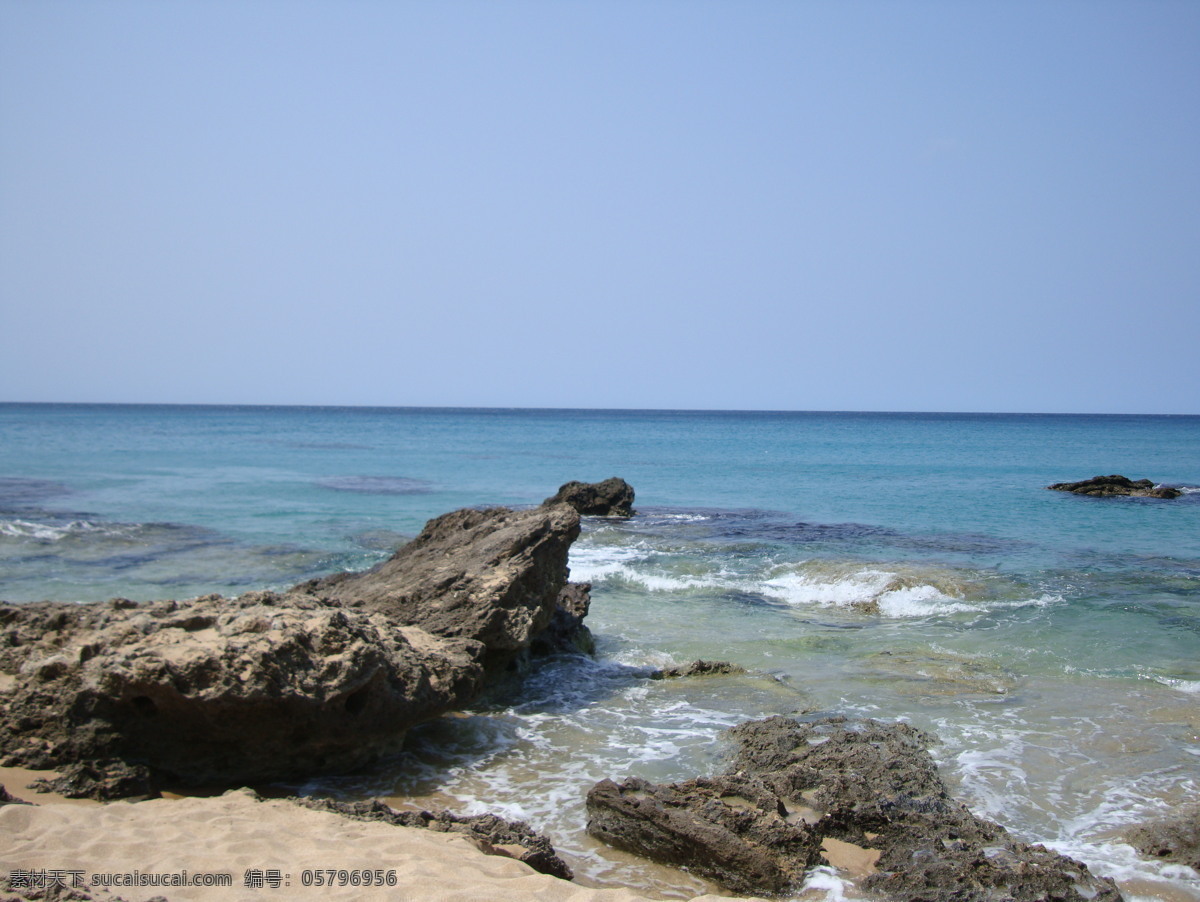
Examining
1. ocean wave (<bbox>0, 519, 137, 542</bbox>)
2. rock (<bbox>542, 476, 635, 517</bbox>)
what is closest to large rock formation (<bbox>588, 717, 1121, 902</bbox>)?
ocean wave (<bbox>0, 519, 137, 542</bbox>)

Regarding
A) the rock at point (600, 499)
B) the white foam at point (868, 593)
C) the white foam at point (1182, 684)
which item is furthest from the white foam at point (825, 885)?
the rock at point (600, 499)

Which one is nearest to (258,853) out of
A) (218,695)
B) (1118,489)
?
(218,695)

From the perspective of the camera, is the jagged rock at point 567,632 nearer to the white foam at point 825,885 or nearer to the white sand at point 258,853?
the white sand at point 258,853

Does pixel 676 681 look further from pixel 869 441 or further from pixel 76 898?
pixel 869 441

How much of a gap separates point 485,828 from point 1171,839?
4.27 metres

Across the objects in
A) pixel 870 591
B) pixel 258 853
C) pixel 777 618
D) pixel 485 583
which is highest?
pixel 485 583

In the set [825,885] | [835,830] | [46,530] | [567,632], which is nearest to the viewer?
[825,885]

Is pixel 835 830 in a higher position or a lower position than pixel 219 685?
lower

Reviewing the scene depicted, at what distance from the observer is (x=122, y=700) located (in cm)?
582

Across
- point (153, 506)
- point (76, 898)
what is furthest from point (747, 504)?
point (76, 898)

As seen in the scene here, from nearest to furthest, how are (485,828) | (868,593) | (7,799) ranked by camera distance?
(7,799) < (485,828) < (868,593)

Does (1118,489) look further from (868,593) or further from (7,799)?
(7,799)

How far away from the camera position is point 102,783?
5535mm

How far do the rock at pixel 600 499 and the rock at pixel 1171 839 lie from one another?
60.2 ft
